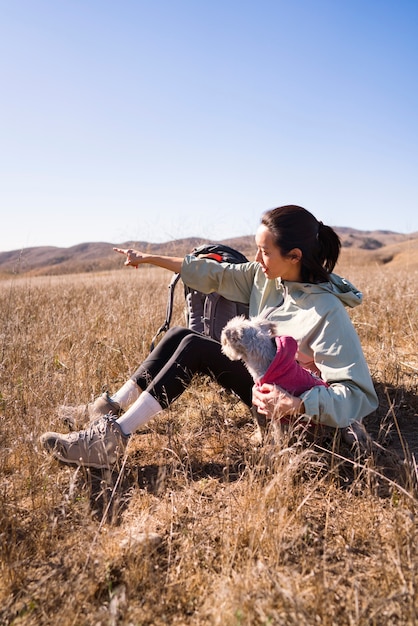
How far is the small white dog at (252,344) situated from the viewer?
2.34 m

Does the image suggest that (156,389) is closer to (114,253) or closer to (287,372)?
(287,372)

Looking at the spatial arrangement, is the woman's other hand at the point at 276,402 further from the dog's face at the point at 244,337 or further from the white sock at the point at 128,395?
the white sock at the point at 128,395

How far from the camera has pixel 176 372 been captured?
268 centimetres

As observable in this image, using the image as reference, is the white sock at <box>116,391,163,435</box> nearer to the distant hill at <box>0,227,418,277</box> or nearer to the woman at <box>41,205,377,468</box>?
the woman at <box>41,205,377,468</box>

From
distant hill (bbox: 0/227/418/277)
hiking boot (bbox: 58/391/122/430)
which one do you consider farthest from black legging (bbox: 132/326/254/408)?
distant hill (bbox: 0/227/418/277)

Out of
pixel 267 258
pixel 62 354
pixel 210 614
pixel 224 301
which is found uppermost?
pixel 267 258

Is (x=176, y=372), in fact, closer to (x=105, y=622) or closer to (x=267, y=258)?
(x=267, y=258)

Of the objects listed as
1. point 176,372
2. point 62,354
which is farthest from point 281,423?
point 62,354

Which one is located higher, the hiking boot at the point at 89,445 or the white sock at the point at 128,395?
the white sock at the point at 128,395

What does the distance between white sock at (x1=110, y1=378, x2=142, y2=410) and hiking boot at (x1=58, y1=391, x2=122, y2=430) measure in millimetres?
27

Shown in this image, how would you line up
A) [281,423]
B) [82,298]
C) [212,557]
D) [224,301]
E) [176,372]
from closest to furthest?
[212,557] → [281,423] → [176,372] → [224,301] → [82,298]

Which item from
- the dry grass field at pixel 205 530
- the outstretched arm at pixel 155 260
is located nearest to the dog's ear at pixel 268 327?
the dry grass field at pixel 205 530

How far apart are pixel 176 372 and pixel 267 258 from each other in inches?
33.0

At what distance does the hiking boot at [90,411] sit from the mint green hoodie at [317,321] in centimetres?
96
